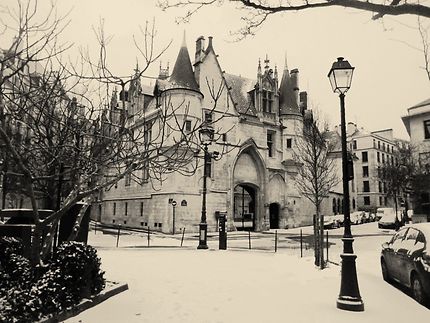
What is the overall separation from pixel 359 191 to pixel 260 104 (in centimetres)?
4243

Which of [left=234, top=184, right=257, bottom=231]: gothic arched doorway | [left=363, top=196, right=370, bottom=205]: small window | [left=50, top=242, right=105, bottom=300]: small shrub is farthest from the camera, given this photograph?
[left=363, top=196, right=370, bottom=205]: small window

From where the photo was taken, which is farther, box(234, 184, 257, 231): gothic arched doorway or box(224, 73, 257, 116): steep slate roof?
box(224, 73, 257, 116): steep slate roof

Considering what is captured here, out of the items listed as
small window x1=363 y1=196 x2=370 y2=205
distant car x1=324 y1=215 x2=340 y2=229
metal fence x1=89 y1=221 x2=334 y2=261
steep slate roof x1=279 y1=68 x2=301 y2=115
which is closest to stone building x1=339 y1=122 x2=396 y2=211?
small window x1=363 y1=196 x2=370 y2=205

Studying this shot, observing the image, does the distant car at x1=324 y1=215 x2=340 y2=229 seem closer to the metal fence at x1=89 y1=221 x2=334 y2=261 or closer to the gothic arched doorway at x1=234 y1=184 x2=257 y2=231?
the gothic arched doorway at x1=234 y1=184 x2=257 y2=231

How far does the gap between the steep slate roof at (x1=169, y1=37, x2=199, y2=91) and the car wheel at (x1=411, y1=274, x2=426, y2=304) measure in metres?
24.9

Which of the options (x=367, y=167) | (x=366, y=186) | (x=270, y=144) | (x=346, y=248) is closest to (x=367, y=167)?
(x=367, y=167)

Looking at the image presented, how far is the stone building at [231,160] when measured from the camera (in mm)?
29859

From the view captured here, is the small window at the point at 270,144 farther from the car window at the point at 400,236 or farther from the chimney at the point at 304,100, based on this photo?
the car window at the point at 400,236

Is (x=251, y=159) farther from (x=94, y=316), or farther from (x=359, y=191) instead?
(x=359, y=191)

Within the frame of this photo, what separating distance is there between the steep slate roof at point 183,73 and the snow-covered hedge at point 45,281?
24.8 meters

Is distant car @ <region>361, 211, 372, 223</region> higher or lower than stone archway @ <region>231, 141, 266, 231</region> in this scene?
lower

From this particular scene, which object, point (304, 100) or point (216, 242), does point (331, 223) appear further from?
point (216, 242)

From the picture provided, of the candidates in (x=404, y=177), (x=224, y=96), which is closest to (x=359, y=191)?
(x=404, y=177)

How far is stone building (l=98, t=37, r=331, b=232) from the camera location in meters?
29.9
